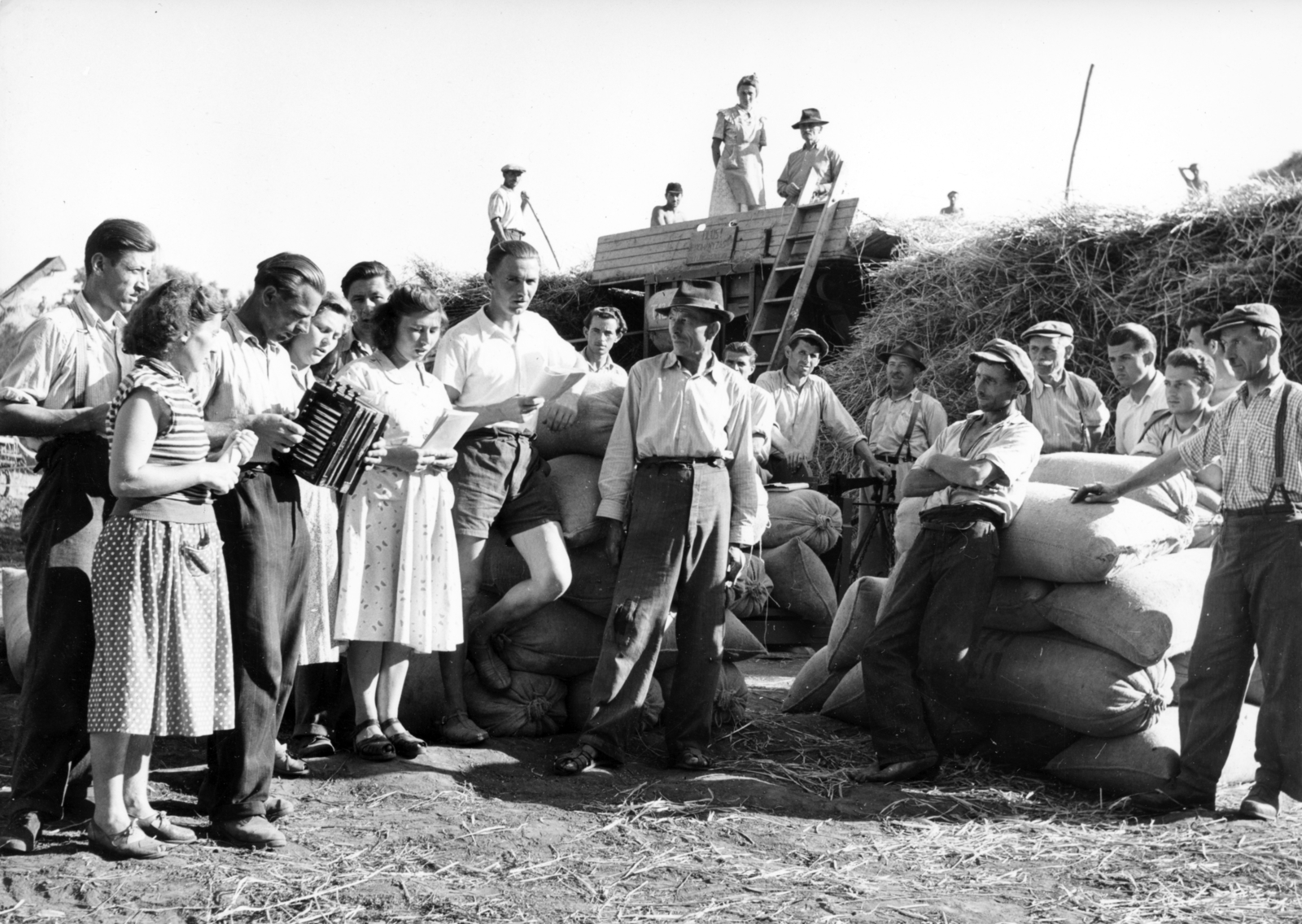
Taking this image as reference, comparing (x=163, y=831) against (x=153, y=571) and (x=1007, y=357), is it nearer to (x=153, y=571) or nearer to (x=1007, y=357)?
(x=153, y=571)

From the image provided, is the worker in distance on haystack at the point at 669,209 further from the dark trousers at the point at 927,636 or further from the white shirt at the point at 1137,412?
the dark trousers at the point at 927,636

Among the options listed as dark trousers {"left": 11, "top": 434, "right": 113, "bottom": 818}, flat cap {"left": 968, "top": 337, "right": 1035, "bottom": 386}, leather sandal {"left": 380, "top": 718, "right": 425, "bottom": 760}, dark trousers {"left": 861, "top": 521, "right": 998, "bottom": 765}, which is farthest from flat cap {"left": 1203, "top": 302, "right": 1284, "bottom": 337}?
dark trousers {"left": 11, "top": 434, "right": 113, "bottom": 818}

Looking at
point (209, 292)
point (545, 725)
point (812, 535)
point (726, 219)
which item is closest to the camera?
point (209, 292)

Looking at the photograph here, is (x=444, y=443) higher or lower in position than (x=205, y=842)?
higher

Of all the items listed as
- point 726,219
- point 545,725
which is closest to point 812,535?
point 545,725

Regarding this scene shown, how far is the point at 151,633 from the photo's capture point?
137 inches

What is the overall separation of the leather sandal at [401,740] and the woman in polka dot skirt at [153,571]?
44.2 inches

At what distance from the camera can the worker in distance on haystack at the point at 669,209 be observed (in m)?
15.1

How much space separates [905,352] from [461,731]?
16.8 ft

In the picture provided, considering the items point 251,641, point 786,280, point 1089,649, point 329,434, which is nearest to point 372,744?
point 251,641

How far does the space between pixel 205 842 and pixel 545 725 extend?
70.1 inches

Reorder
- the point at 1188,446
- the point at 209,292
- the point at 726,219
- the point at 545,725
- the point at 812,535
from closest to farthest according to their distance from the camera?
the point at 209,292
the point at 1188,446
the point at 545,725
the point at 812,535
the point at 726,219

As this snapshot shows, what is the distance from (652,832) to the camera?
13.5 ft

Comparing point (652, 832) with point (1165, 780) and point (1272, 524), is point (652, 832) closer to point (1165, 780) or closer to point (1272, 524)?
point (1165, 780)
